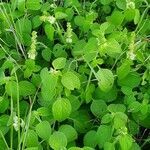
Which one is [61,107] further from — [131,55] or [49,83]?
[131,55]

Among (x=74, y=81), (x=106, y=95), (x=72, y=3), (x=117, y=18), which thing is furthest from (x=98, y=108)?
(x=72, y=3)

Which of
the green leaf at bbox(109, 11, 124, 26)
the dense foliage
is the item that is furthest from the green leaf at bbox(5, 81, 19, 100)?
Result: the green leaf at bbox(109, 11, 124, 26)

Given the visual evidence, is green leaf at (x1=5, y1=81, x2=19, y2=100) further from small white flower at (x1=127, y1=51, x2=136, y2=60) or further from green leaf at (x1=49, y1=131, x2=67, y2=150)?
small white flower at (x1=127, y1=51, x2=136, y2=60)

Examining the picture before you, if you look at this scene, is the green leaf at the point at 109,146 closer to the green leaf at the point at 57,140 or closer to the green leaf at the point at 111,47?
the green leaf at the point at 57,140

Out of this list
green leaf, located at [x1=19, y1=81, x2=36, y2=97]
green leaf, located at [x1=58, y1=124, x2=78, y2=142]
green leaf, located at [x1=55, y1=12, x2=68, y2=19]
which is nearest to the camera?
green leaf, located at [x1=58, y1=124, x2=78, y2=142]

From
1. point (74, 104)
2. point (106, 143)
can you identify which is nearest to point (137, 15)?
point (74, 104)

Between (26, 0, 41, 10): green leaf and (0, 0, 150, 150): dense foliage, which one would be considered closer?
(0, 0, 150, 150): dense foliage

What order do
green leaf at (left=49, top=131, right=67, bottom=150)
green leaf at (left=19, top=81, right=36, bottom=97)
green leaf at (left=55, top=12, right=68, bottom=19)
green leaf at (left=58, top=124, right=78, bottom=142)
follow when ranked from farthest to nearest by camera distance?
green leaf at (left=55, top=12, right=68, bottom=19) → green leaf at (left=19, top=81, right=36, bottom=97) → green leaf at (left=58, top=124, right=78, bottom=142) → green leaf at (left=49, top=131, right=67, bottom=150)
